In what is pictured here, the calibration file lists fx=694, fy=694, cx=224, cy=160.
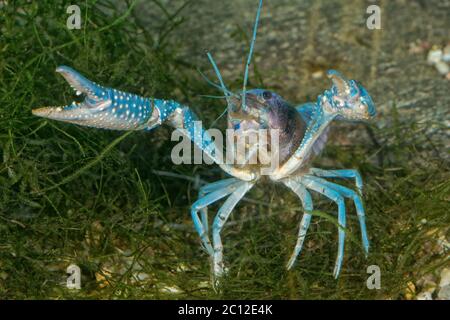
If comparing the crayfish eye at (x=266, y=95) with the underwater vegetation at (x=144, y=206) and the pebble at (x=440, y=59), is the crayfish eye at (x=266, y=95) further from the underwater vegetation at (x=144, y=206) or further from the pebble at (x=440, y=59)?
the pebble at (x=440, y=59)

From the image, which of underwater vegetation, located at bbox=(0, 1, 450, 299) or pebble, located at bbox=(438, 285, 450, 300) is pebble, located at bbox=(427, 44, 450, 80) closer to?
underwater vegetation, located at bbox=(0, 1, 450, 299)

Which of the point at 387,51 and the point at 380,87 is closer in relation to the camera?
the point at 380,87

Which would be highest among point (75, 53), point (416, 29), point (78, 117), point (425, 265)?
point (416, 29)

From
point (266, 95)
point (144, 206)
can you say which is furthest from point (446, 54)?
point (144, 206)

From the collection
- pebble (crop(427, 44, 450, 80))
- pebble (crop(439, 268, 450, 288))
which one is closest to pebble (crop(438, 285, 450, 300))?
pebble (crop(439, 268, 450, 288))

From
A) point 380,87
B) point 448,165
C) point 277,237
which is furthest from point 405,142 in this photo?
point 277,237

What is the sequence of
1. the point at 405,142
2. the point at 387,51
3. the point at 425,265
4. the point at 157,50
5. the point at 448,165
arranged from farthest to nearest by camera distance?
the point at 387,51 → the point at 157,50 → the point at 405,142 → the point at 448,165 → the point at 425,265

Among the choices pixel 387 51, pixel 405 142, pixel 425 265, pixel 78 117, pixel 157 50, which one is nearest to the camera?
pixel 78 117

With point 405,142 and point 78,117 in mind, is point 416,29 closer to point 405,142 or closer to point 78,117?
point 405,142

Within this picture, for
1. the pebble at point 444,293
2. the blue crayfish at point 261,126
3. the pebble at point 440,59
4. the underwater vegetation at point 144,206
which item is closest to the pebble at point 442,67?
the pebble at point 440,59
